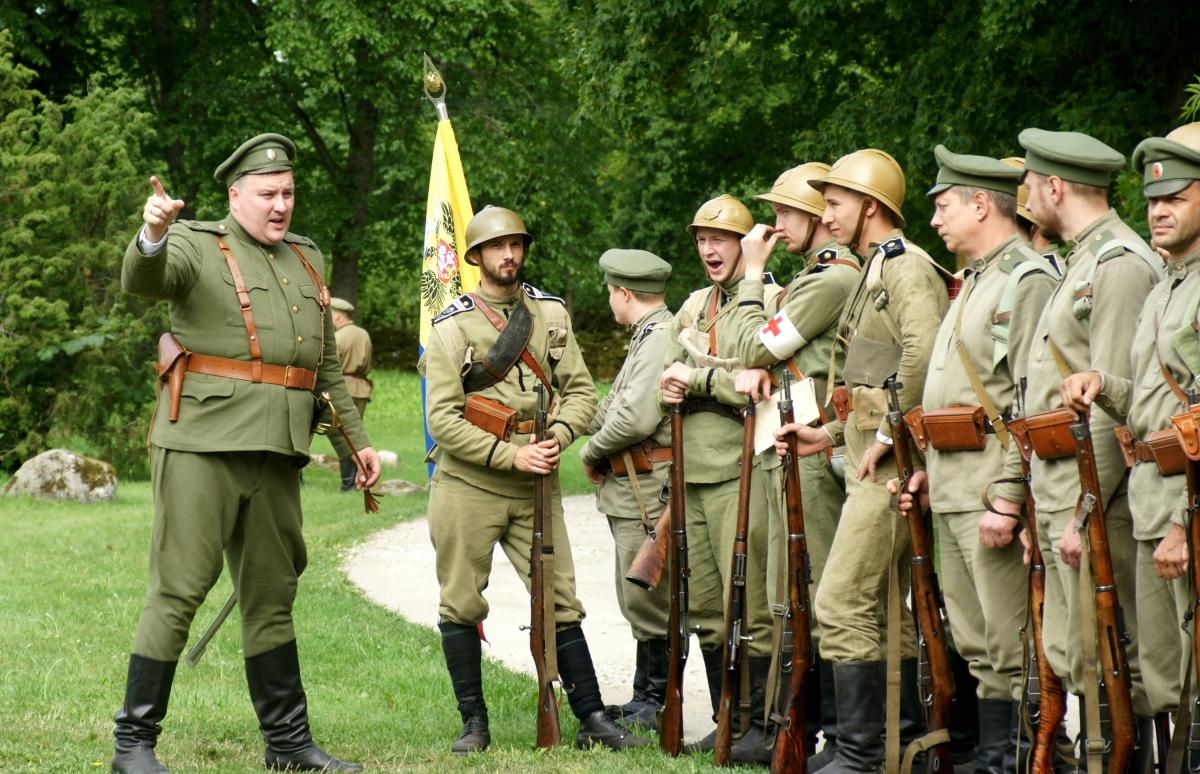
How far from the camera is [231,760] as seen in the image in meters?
6.39

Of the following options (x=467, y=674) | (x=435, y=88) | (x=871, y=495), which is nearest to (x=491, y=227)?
(x=467, y=674)

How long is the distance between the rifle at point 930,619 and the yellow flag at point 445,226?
17.9ft

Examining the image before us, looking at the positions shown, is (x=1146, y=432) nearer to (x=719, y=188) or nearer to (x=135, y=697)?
(x=135, y=697)

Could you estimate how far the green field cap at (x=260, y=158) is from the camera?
6301 millimetres

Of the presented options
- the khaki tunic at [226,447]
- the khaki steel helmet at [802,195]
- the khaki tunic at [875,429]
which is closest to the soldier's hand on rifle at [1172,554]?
the khaki tunic at [875,429]

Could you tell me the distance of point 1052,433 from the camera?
5.05 m

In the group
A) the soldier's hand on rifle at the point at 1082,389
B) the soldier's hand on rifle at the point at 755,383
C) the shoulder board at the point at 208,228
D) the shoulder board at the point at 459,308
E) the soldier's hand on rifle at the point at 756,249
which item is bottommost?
the soldier's hand on rifle at the point at 755,383

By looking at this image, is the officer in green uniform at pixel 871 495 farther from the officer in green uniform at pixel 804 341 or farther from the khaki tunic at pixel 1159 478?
the khaki tunic at pixel 1159 478

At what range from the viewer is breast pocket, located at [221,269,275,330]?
6.12 m

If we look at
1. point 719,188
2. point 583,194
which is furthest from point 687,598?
point 583,194

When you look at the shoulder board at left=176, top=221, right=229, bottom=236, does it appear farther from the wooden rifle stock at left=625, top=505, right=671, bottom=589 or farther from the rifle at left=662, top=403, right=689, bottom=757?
the wooden rifle stock at left=625, top=505, right=671, bottom=589

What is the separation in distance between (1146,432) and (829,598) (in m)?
1.54

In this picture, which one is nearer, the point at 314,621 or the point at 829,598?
the point at 829,598

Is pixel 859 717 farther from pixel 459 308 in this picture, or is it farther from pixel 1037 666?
pixel 459 308
